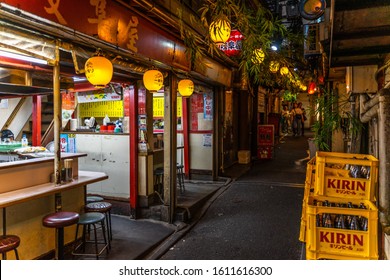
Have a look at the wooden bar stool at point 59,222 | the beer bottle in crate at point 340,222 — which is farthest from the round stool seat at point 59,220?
the beer bottle in crate at point 340,222

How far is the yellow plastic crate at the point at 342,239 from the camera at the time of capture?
3.52 meters

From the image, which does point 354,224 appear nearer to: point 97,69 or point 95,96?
point 97,69

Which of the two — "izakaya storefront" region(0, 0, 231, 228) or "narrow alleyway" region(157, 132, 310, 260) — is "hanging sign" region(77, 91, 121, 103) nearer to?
"izakaya storefront" region(0, 0, 231, 228)

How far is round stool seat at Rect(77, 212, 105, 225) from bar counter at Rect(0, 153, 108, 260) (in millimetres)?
631

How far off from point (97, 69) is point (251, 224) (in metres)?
5.32

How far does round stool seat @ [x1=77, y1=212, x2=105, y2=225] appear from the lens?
555 centimetres

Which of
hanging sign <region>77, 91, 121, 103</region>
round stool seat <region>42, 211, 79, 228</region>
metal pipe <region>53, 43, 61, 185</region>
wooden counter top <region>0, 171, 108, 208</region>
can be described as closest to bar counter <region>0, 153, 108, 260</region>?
wooden counter top <region>0, 171, 108, 208</region>

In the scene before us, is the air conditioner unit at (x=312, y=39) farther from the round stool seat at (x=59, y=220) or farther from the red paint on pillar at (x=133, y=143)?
A: the round stool seat at (x=59, y=220)

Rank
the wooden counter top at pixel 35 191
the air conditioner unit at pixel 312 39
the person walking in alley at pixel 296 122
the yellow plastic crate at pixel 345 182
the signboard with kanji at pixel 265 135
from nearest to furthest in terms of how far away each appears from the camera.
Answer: the yellow plastic crate at pixel 345 182 < the wooden counter top at pixel 35 191 < the air conditioner unit at pixel 312 39 < the signboard with kanji at pixel 265 135 < the person walking in alley at pixel 296 122

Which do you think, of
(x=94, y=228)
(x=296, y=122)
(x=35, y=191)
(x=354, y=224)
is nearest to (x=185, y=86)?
(x=94, y=228)

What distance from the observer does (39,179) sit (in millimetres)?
5875
